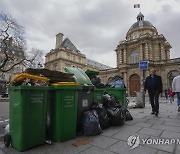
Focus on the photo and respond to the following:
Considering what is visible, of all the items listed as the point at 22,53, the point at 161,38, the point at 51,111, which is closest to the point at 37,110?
the point at 51,111

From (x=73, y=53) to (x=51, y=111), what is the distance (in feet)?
193

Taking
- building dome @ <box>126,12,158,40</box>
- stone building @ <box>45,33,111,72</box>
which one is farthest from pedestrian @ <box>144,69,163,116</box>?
stone building @ <box>45,33,111,72</box>

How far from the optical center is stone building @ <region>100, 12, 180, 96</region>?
3422cm

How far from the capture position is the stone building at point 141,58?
34219 millimetres

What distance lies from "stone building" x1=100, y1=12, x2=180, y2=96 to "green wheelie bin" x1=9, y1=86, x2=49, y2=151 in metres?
31.9

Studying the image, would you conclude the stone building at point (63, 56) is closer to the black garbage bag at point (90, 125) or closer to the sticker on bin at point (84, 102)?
the sticker on bin at point (84, 102)

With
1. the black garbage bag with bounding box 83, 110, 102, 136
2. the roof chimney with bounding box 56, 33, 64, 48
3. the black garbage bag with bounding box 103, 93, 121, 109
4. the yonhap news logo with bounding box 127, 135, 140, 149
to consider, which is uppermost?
the roof chimney with bounding box 56, 33, 64, 48

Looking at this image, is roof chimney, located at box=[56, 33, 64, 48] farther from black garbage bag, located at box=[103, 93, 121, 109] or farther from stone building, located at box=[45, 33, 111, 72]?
black garbage bag, located at box=[103, 93, 121, 109]

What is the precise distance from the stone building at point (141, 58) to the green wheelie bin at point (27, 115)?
31.9 meters

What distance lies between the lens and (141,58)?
3794 cm

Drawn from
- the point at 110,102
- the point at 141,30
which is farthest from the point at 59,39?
the point at 110,102

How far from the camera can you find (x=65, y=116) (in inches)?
131

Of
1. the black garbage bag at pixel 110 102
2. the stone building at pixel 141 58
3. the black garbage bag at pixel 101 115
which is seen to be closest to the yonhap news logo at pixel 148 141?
the black garbage bag at pixel 101 115

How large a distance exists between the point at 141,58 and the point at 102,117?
3624 centimetres
